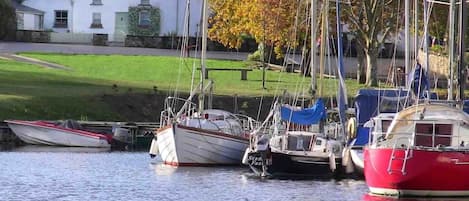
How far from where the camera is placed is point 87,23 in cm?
12225

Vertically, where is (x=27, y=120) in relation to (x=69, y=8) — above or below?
below

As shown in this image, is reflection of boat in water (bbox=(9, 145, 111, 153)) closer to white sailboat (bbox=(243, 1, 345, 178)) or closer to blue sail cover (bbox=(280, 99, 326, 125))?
white sailboat (bbox=(243, 1, 345, 178))

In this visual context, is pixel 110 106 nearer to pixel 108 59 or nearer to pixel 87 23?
pixel 108 59


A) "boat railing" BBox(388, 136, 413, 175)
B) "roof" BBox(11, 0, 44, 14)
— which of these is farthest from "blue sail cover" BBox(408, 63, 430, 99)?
"roof" BBox(11, 0, 44, 14)

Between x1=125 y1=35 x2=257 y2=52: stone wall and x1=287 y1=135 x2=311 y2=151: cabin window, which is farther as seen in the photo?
x1=125 y1=35 x2=257 y2=52: stone wall

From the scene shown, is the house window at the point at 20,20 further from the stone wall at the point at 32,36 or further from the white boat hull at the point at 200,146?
the white boat hull at the point at 200,146

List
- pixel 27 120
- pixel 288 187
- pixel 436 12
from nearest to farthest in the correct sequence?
1. pixel 288 187
2. pixel 27 120
3. pixel 436 12

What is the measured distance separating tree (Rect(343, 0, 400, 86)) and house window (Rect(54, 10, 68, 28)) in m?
43.0

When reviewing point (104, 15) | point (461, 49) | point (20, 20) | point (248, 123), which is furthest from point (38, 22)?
point (461, 49)

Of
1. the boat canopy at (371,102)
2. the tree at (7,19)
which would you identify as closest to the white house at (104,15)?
the tree at (7,19)

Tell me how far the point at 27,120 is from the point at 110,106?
19.7 feet

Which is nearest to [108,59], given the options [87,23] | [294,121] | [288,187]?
[87,23]

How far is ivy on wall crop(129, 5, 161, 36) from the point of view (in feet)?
395

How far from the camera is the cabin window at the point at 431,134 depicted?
43031 mm
